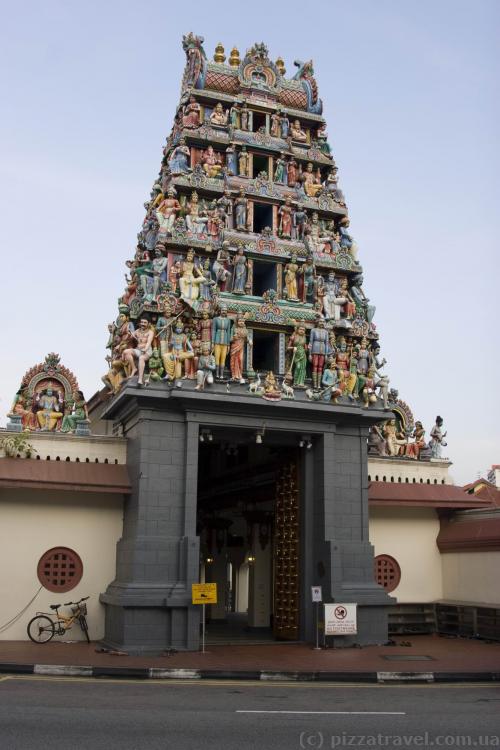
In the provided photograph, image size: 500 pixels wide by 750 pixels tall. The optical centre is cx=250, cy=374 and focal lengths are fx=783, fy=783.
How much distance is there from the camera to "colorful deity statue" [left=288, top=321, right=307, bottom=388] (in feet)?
76.6

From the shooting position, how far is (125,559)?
2131 cm

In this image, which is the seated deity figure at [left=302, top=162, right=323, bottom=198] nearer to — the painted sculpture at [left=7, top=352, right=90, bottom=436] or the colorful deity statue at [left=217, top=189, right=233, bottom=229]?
the colorful deity statue at [left=217, top=189, right=233, bottom=229]

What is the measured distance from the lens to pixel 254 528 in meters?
29.1

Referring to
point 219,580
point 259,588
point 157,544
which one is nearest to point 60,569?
point 157,544

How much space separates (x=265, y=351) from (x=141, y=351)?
215 inches

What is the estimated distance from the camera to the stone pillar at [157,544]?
19.9 metres

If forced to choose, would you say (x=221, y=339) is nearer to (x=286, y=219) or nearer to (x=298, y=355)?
(x=298, y=355)

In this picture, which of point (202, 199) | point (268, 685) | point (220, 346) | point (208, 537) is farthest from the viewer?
point (208, 537)

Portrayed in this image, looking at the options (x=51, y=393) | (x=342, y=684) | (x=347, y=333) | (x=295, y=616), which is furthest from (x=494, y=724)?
(x=51, y=393)

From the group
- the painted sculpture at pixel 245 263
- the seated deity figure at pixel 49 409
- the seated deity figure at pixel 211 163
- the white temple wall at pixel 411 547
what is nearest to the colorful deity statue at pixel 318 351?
the painted sculpture at pixel 245 263

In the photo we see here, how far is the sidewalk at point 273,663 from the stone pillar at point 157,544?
819 mm

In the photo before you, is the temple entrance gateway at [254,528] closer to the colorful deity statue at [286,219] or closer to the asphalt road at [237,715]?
the colorful deity statue at [286,219]

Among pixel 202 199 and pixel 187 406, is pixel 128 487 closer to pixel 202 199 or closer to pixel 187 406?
pixel 187 406

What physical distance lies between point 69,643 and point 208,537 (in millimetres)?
10869
